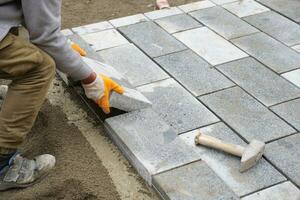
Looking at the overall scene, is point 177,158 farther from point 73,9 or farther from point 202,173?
point 73,9

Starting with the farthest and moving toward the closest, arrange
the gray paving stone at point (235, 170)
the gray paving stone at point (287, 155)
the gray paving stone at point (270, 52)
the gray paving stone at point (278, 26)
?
the gray paving stone at point (278, 26), the gray paving stone at point (270, 52), the gray paving stone at point (287, 155), the gray paving stone at point (235, 170)

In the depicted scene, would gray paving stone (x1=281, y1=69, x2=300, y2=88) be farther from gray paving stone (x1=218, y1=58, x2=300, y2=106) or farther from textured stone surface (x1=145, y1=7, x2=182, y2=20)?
textured stone surface (x1=145, y1=7, x2=182, y2=20)

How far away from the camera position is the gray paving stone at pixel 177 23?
5020 mm

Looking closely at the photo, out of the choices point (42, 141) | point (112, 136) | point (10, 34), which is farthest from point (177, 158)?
point (10, 34)

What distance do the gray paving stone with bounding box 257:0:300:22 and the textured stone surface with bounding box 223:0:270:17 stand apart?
0.11 meters

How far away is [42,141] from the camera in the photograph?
359cm

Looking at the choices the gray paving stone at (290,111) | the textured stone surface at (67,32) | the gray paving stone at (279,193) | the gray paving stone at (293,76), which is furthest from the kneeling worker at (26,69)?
the gray paving stone at (293,76)

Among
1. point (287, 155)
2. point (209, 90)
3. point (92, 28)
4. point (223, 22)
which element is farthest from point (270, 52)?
point (92, 28)

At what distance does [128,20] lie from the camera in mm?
5211

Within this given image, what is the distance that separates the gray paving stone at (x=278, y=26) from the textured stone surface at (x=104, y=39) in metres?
1.39

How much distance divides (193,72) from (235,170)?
4.21 ft

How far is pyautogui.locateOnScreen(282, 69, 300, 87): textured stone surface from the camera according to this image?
4.15 m

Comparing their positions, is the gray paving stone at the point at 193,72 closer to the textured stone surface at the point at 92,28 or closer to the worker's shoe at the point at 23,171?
the textured stone surface at the point at 92,28

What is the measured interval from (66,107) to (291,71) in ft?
6.46
